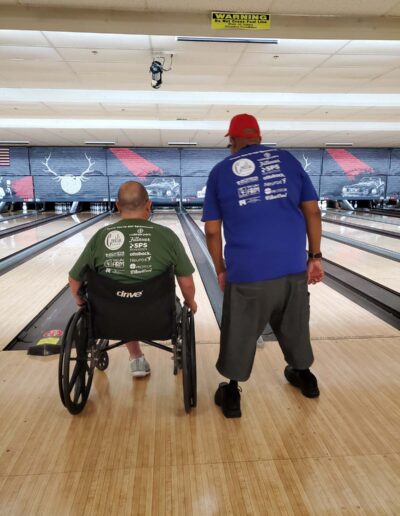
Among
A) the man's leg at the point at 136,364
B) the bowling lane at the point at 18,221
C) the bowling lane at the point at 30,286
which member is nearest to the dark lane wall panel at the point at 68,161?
the bowling lane at the point at 18,221

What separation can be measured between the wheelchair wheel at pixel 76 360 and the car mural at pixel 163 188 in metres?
11.8

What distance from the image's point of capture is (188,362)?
1771 mm

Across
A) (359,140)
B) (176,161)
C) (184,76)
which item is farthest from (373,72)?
(176,161)

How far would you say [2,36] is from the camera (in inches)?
141

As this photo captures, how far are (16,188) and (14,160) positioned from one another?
0.87 m

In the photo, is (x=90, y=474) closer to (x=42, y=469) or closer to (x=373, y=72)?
(x=42, y=469)

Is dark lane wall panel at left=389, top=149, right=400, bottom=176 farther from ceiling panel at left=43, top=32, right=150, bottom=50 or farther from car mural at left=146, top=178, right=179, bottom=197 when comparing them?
ceiling panel at left=43, top=32, right=150, bottom=50

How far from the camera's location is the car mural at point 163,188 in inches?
527

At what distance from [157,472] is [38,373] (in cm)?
111

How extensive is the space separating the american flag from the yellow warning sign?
11431 millimetres

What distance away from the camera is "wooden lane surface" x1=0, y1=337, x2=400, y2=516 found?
134 centimetres

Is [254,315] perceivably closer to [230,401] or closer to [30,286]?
[230,401]

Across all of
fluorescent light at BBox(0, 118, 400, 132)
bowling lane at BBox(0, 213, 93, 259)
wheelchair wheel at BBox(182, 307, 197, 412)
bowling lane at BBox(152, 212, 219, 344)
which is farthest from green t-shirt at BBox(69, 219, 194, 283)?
fluorescent light at BBox(0, 118, 400, 132)

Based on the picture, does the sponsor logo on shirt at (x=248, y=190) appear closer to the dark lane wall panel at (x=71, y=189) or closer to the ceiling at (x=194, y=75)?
the ceiling at (x=194, y=75)
